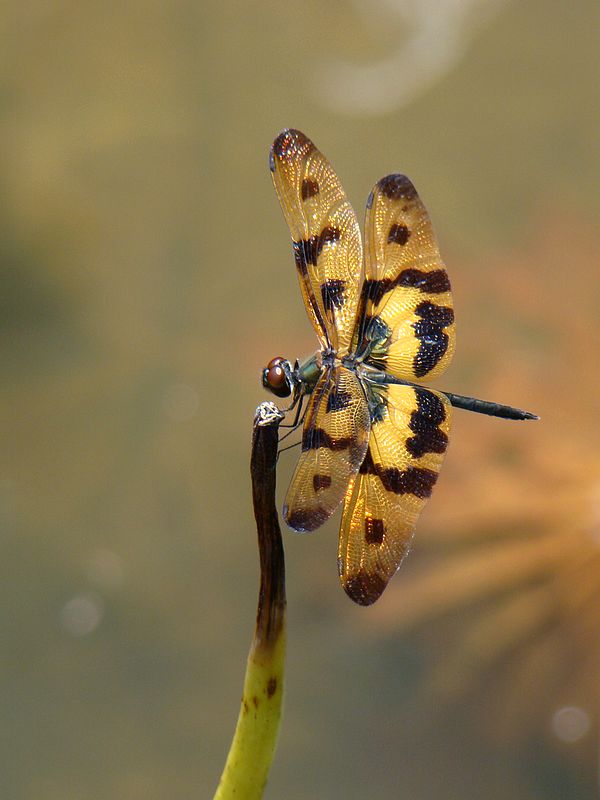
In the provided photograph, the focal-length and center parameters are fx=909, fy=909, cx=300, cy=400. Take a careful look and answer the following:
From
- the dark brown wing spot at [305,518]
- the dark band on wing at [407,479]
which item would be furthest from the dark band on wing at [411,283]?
the dark brown wing spot at [305,518]

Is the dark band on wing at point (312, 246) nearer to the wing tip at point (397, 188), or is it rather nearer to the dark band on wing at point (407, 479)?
the wing tip at point (397, 188)

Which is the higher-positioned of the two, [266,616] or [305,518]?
[305,518]

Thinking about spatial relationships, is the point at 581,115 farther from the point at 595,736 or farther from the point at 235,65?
the point at 595,736

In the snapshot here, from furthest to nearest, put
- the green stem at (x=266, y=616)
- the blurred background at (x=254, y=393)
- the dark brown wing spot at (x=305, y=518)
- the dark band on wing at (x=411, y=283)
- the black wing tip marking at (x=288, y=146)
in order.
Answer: the blurred background at (x=254, y=393) → the dark band on wing at (x=411, y=283) → the black wing tip marking at (x=288, y=146) → the dark brown wing spot at (x=305, y=518) → the green stem at (x=266, y=616)

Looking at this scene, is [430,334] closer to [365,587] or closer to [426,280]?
[426,280]

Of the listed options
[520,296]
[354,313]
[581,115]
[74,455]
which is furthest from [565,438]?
[74,455]

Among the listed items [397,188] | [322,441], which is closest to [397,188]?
[397,188]

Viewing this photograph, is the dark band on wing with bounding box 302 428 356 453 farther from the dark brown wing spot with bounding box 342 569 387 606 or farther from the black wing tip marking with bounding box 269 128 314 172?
the black wing tip marking with bounding box 269 128 314 172
